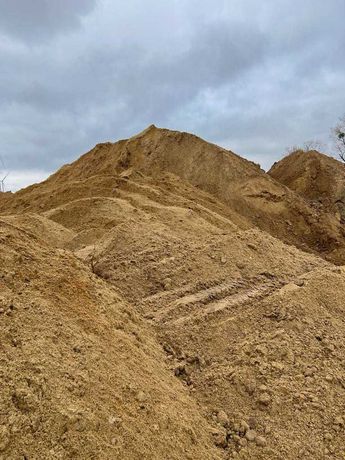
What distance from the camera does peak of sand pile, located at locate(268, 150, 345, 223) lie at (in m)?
20.5

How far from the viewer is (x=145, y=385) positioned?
366cm

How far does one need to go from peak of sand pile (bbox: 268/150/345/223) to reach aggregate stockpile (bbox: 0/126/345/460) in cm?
1363

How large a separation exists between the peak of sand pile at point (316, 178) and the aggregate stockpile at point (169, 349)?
13628mm

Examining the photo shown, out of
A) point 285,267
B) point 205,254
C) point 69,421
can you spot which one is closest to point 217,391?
point 69,421

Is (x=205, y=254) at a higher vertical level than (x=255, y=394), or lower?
higher

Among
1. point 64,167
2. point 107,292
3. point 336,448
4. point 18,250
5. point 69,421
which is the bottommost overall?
point 336,448

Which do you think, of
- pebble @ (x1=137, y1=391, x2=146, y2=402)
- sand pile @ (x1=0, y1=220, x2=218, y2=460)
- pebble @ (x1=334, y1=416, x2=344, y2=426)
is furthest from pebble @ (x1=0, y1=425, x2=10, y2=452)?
pebble @ (x1=334, y1=416, x2=344, y2=426)

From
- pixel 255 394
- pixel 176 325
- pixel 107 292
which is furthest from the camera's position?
pixel 176 325

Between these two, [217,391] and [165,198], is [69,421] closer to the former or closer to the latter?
[217,391]

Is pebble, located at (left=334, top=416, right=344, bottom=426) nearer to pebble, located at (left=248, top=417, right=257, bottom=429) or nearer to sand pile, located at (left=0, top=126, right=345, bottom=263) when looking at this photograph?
pebble, located at (left=248, top=417, right=257, bottom=429)

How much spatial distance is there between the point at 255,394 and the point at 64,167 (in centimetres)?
2020

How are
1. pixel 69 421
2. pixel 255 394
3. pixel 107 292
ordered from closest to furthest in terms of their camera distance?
pixel 69 421 → pixel 255 394 → pixel 107 292

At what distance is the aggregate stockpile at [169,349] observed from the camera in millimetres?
3074

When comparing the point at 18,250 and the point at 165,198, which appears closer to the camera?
the point at 18,250
